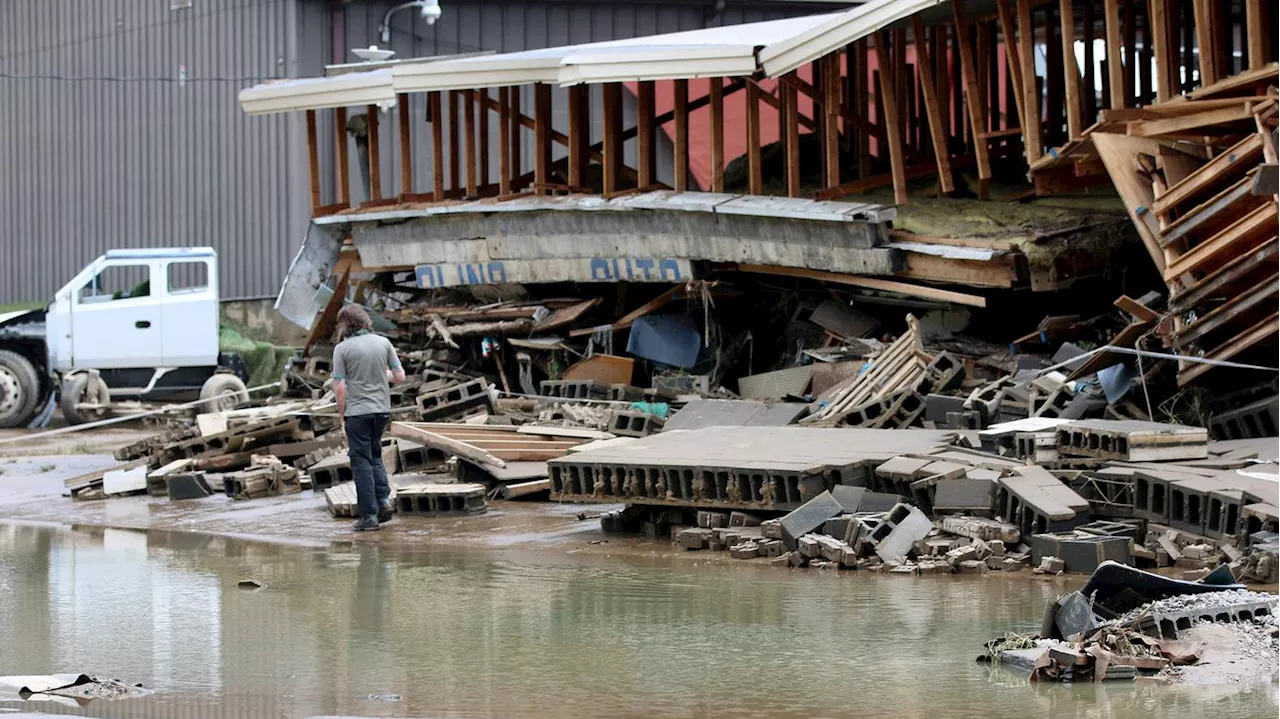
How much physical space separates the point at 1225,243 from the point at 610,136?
9.47 meters

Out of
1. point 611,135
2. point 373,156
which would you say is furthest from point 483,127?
point 611,135

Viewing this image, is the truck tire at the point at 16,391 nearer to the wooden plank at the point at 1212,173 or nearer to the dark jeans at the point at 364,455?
the dark jeans at the point at 364,455

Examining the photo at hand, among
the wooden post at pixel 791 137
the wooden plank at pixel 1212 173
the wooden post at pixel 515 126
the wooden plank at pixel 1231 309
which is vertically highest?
the wooden post at pixel 515 126

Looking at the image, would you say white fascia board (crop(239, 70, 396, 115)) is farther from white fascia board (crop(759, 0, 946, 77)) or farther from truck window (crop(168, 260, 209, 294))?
white fascia board (crop(759, 0, 946, 77))

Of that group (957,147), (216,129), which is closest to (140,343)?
(216,129)

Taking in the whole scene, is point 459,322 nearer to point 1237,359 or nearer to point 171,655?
point 1237,359

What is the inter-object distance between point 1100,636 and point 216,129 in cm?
2601

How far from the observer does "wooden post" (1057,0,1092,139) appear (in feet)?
54.2

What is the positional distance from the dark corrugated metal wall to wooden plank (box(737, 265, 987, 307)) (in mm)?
12664

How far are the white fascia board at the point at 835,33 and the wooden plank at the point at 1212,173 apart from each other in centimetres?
366

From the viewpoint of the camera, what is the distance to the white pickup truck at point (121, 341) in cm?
2439

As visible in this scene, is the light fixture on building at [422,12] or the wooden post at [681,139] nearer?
the wooden post at [681,139]

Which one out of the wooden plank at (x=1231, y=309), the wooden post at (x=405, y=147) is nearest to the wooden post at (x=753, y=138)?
the wooden post at (x=405, y=147)

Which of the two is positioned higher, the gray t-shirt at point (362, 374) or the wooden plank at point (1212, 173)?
the wooden plank at point (1212, 173)
